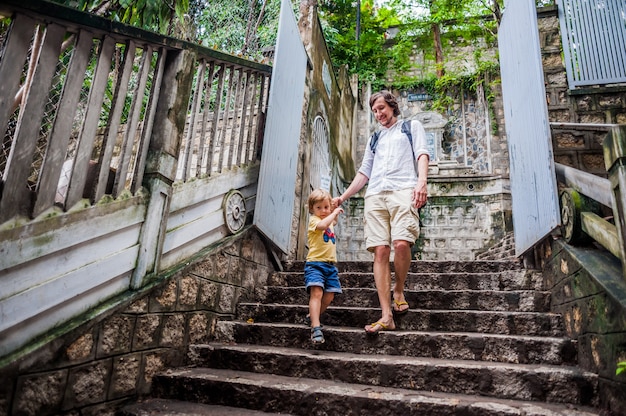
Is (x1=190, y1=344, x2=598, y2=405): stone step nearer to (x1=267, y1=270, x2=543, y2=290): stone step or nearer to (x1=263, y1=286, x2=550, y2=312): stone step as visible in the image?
(x1=263, y1=286, x2=550, y2=312): stone step

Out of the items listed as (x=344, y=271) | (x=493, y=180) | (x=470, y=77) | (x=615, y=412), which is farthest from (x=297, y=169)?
(x=470, y=77)

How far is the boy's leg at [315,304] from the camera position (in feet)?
8.83

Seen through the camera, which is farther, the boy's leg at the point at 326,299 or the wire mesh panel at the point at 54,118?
the boy's leg at the point at 326,299

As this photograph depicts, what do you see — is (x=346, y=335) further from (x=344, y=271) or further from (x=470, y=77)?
(x=470, y=77)

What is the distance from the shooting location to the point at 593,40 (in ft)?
13.0

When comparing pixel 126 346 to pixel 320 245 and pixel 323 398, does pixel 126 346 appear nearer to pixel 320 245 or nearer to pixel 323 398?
pixel 323 398

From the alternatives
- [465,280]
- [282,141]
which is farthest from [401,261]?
[282,141]

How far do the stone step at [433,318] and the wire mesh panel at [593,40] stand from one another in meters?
2.57

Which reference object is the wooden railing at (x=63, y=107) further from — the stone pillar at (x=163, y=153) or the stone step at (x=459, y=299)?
the stone step at (x=459, y=299)

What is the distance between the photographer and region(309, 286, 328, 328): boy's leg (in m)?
2.69

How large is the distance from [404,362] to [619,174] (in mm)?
1480

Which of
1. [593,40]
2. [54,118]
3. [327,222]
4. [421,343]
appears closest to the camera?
[54,118]

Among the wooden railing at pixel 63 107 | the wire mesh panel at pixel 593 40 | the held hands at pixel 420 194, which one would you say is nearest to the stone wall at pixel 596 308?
the held hands at pixel 420 194

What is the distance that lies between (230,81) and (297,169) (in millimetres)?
1579
